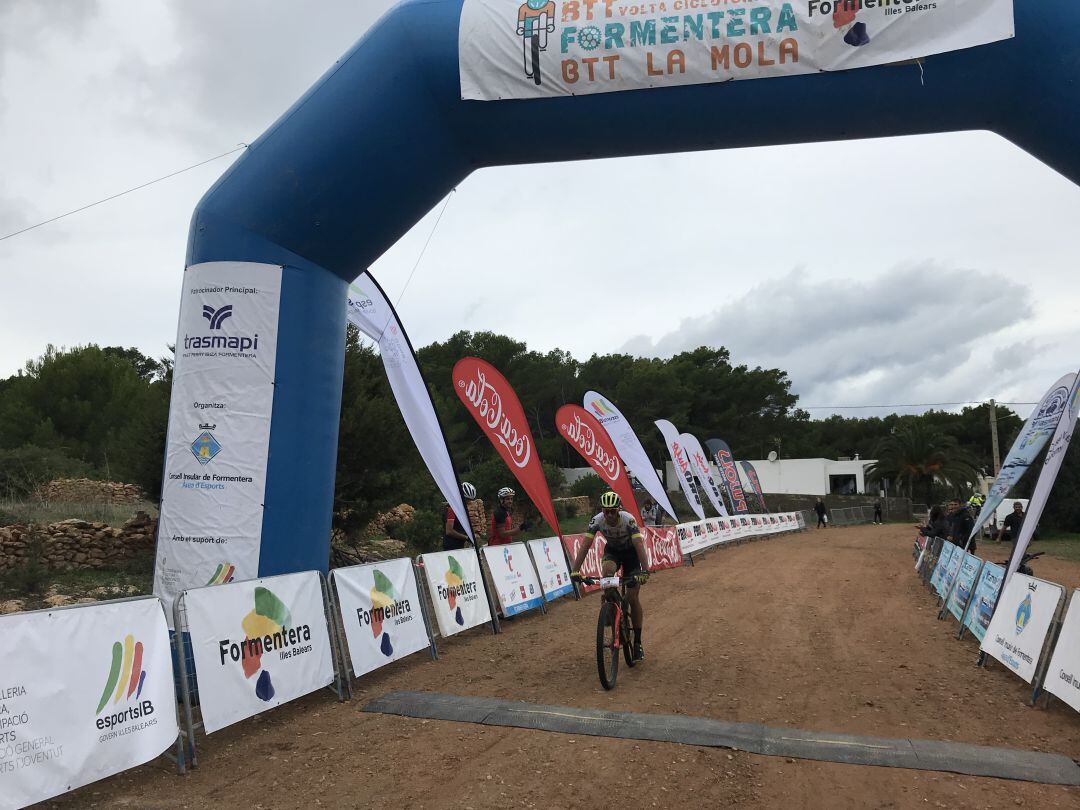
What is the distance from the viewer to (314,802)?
185 inches

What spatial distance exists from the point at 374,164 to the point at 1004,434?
74232 mm

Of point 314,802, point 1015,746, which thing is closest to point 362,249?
point 314,802

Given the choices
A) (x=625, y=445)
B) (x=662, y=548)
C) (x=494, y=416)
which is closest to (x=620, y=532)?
(x=494, y=416)

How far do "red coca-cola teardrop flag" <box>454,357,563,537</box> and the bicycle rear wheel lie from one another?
403cm

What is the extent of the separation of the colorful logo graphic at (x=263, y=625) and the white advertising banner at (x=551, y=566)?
610 cm

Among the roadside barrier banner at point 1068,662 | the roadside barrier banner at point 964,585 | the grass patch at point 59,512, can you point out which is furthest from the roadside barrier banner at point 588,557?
the grass patch at point 59,512

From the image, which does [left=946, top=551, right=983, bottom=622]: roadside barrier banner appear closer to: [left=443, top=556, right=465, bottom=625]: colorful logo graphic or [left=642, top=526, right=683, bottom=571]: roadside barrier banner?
[left=443, top=556, right=465, bottom=625]: colorful logo graphic

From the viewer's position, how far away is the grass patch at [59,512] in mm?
15336

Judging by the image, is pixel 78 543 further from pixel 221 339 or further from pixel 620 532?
pixel 620 532

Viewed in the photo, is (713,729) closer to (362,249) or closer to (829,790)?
(829,790)

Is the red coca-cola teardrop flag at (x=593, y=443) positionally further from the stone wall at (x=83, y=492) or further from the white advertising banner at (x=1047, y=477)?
the stone wall at (x=83, y=492)

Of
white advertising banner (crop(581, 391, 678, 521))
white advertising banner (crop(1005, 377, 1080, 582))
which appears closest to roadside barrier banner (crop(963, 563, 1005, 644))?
white advertising banner (crop(1005, 377, 1080, 582))

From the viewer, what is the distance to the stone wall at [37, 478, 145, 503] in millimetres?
19797

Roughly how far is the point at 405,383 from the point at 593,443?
6636 mm
